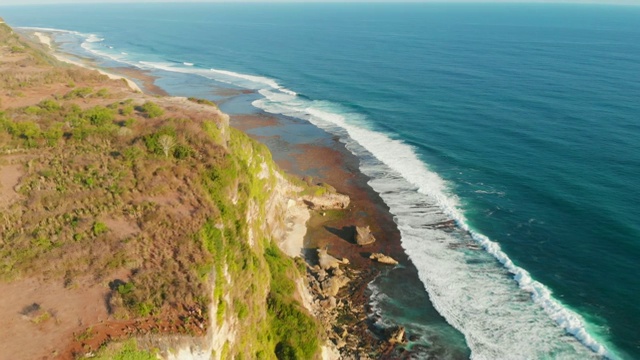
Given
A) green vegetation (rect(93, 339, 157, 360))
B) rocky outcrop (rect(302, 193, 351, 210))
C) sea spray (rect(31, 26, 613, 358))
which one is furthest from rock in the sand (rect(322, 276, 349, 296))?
green vegetation (rect(93, 339, 157, 360))

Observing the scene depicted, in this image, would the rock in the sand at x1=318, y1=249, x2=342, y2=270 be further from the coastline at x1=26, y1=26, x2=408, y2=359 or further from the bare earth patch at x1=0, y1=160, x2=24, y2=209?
the bare earth patch at x1=0, y1=160, x2=24, y2=209

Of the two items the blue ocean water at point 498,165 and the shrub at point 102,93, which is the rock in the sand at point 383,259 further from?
the shrub at point 102,93

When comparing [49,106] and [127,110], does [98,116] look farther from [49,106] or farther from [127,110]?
[49,106]

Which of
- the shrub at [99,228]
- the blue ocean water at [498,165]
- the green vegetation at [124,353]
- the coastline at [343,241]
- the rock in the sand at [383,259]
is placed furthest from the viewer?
the rock in the sand at [383,259]

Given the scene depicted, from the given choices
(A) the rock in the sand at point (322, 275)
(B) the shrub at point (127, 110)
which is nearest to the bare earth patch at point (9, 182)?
(B) the shrub at point (127, 110)

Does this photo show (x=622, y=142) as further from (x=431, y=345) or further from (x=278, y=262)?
(x=278, y=262)

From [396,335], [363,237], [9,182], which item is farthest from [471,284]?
[9,182]
